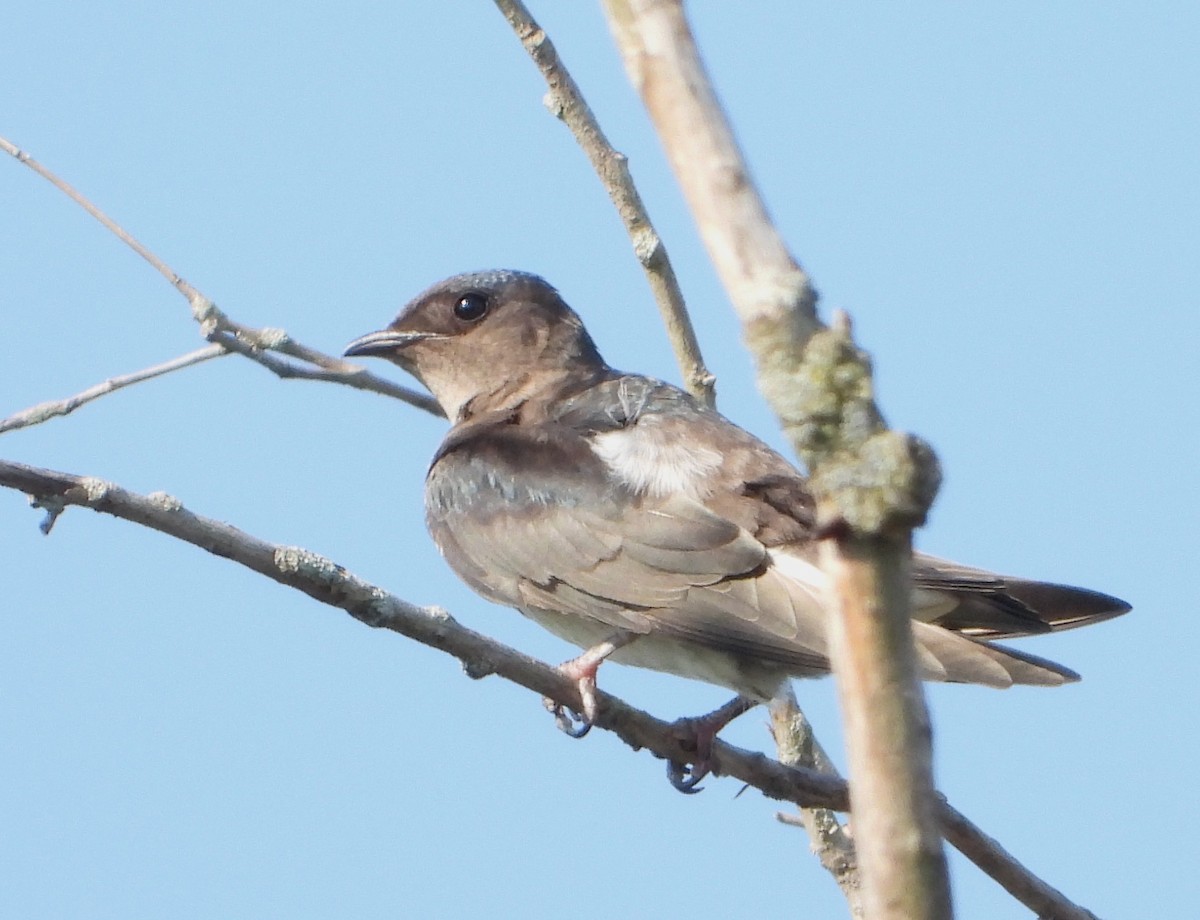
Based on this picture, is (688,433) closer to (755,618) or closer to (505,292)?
(755,618)

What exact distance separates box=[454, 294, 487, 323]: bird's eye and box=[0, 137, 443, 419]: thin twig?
222 centimetres

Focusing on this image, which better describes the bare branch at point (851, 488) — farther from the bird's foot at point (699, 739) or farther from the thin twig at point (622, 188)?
the thin twig at point (622, 188)

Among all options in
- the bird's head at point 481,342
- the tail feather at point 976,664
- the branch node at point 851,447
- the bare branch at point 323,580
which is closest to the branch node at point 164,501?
the bare branch at point 323,580

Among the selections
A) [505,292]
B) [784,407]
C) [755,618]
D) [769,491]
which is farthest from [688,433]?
[784,407]

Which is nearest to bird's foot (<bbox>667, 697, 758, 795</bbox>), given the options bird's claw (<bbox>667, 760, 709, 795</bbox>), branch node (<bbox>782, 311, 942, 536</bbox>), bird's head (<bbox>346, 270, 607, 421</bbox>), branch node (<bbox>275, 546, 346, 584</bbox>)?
bird's claw (<bbox>667, 760, 709, 795</bbox>)

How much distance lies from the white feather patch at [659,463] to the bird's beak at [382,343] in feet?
5.53

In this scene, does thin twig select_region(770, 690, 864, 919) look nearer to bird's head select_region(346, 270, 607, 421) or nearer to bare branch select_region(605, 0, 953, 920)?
bird's head select_region(346, 270, 607, 421)

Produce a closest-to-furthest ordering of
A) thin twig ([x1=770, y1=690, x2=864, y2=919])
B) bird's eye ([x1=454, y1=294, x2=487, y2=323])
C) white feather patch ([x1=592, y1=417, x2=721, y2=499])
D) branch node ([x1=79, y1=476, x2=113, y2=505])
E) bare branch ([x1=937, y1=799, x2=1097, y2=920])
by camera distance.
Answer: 1. branch node ([x1=79, y1=476, x2=113, y2=505])
2. bare branch ([x1=937, y1=799, x2=1097, y2=920])
3. thin twig ([x1=770, y1=690, x2=864, y2=919])
4. white feather patch ([x1=592, y1=417, x2=721, y2=499])
5. bird's eye ([x1=454, y1=294, x2=487, y2=323])

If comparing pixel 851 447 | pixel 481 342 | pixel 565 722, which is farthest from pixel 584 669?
pixel 851 447

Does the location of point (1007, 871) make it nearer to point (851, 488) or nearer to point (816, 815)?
point (816, 815)

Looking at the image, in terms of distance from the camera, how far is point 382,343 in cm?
780

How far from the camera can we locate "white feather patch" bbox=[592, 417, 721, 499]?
6.16m

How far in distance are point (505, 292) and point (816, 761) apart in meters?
2.96

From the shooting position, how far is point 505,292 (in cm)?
795
